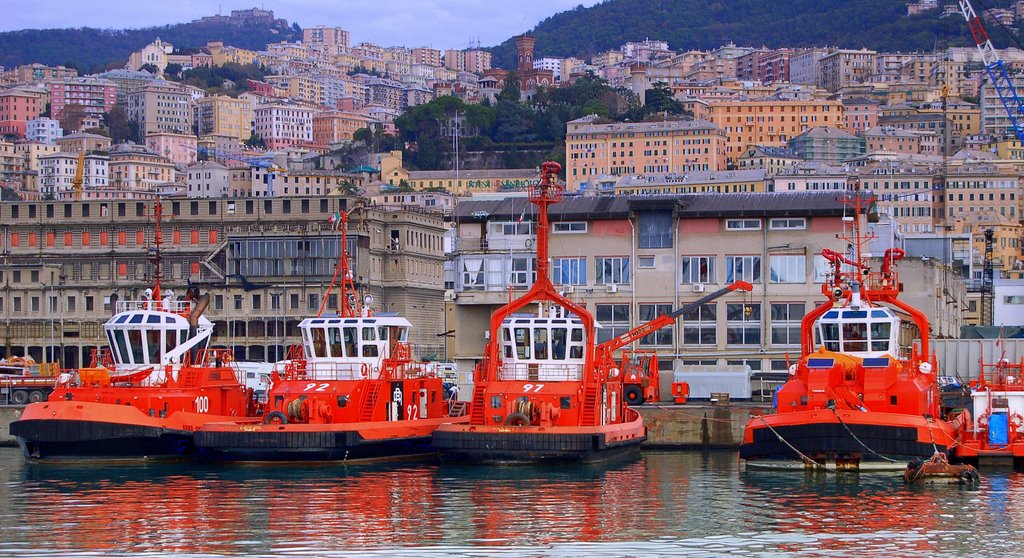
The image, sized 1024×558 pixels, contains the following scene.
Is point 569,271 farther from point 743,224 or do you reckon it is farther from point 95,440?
point 95,440

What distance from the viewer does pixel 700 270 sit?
58.6 metres

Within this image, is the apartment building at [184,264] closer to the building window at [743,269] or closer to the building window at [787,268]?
the building window at [743,269]

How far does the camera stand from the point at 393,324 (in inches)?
1916

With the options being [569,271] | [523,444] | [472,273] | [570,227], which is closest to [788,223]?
[570,227]

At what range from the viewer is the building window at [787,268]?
5788cm

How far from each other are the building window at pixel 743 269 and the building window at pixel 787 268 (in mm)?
536

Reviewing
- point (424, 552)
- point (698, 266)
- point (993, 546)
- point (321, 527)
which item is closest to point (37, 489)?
point (321, 527)

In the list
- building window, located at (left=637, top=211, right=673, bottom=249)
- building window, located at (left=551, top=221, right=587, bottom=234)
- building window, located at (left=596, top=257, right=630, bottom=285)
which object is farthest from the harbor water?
building window, located at (left=551, top=221, right=587, bottom=234)

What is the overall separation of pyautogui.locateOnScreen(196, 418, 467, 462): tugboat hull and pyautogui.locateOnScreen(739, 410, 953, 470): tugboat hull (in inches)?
448

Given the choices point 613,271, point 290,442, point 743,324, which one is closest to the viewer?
point 290,442

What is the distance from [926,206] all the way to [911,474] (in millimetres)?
150914

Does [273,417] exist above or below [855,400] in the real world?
below

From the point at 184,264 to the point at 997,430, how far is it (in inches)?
2245

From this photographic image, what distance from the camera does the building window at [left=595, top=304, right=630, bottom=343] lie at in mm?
58625
